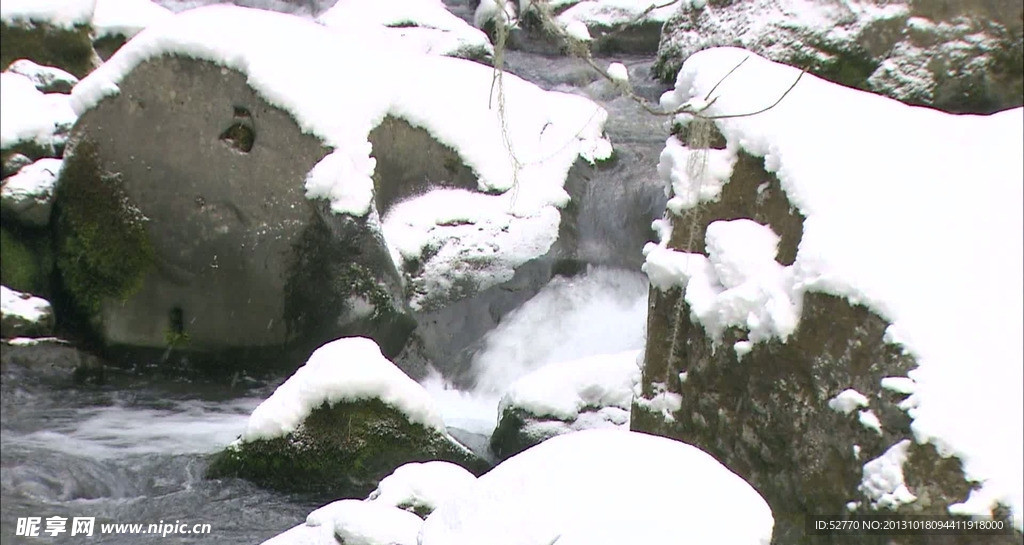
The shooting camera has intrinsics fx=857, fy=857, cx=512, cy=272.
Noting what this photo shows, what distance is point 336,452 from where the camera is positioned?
433 cm

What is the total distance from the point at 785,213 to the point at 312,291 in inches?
119

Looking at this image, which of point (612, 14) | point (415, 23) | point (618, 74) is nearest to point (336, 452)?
point (618, 74)

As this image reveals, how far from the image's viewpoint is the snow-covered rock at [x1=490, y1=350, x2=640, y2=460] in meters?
5.13

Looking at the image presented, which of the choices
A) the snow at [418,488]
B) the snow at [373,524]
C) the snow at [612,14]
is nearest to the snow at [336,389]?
the snow at [418,488]

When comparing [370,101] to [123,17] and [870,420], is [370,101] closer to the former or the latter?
[123,17]

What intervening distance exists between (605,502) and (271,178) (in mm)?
3687

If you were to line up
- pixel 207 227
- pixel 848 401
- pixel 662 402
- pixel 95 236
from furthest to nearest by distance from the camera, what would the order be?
1. pixel 207 227
2. pixel 662 402
3. pixel 95 236
4. pixel 848 401

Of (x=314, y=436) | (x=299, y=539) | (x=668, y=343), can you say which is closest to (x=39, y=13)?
(x=299, y=539)

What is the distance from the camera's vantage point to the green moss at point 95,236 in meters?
3.01

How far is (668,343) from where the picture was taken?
4.01 metres

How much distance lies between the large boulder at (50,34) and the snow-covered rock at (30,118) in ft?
0.23

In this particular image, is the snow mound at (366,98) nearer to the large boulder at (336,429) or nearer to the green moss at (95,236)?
the green moss at (95,236)

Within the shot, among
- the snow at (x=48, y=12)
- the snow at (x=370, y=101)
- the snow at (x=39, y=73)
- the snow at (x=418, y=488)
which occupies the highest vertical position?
the snow at (x=370, y=101)

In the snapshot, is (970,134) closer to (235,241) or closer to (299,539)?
(299,539)
